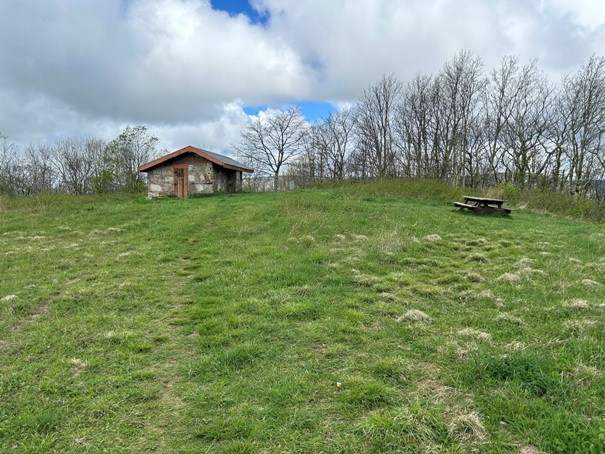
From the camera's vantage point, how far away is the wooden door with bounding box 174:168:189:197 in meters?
21.1

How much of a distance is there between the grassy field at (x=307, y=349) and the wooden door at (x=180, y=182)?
14005 millimetres

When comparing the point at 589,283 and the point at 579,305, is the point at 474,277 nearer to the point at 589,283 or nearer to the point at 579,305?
the point at 589,283

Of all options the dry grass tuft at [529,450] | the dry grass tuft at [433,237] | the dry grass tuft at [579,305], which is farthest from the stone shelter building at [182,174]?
the dry grass tuft at [529,450]

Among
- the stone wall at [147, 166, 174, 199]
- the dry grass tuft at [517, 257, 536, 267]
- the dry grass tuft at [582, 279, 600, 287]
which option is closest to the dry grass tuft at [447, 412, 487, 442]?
the dry grass tuft at [582, 279, 600, 287]

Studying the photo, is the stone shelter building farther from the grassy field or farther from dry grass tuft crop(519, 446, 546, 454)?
dry grass tuft crop(519, 446, 546, 454)

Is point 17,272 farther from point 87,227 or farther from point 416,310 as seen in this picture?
point 416,310

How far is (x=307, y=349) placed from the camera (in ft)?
11.2

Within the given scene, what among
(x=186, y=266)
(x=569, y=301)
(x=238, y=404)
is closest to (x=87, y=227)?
(x=186, y=266)

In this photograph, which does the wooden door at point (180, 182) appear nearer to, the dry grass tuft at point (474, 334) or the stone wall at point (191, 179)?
the stone wall at point (191, 179)

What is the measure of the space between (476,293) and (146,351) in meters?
4.08

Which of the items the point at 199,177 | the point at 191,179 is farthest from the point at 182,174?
the point at 199,177

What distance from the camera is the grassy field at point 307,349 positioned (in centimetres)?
227

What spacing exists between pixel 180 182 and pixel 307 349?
64.5 feet

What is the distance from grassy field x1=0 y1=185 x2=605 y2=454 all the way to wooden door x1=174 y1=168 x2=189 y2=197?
1401 centimetres
